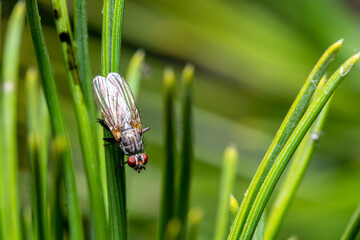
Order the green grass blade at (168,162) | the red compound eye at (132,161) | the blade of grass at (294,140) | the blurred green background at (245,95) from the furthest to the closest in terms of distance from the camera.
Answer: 1. the blurred green background at (245,95)
2. the red compound eye at (132,161)
3. the green grass blade at (168,162)
4. the blade of grass at (294,140)

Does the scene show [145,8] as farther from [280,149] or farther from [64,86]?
[280,149]

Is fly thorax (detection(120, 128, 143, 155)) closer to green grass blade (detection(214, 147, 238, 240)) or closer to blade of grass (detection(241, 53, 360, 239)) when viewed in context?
green grass blade (detection(214, 147, 238, 240))

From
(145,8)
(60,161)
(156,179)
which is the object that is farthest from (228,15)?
(60,161)

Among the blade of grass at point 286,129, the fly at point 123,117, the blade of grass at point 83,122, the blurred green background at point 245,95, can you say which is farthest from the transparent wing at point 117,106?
the blurred green background at point 245,95

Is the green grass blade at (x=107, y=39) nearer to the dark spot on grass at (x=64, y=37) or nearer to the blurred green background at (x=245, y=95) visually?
the dark spot on grass at (x=64, y=37)

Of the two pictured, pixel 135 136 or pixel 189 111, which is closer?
pixel 189 111

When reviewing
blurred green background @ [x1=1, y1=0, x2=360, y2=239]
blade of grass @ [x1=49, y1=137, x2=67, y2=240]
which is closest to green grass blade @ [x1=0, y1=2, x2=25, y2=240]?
blade of grass @ [x1=49, y1=137, x2=67, y2=240]

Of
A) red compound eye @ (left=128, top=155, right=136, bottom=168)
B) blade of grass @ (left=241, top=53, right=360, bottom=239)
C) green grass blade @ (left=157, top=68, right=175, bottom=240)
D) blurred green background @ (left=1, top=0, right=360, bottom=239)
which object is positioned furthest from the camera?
blurred green background @ (left=1, top=0, right=360, bottom=239)
